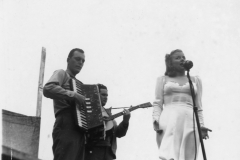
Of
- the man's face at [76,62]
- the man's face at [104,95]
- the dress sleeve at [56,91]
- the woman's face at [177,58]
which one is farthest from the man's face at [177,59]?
the dress sleeve at [56,91]

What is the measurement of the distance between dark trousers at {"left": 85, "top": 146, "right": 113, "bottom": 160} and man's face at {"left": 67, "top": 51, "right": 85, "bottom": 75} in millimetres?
1055

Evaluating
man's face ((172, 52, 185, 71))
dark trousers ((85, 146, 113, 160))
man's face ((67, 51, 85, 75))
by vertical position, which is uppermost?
man's face ((172, 52, 185, 71))

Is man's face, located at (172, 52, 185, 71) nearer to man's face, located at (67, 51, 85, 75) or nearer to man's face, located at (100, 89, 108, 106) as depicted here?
man's face, located at (100, 89, 108, 106)

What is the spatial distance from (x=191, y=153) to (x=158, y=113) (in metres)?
0.80

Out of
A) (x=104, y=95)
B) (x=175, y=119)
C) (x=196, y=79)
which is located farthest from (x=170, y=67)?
(x=104, y=95)

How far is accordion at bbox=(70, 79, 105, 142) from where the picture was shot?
14.3 ft

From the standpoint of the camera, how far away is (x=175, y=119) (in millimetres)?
5301

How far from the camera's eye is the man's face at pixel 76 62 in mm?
4875

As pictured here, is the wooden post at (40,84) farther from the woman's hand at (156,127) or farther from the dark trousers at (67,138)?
the dark trousers at (67,138)

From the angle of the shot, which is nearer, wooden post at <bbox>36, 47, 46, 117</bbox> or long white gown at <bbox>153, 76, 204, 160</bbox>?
long white gown at <bbox>153, 76, 204, 160</bbox>

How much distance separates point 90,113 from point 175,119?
56.8 inches

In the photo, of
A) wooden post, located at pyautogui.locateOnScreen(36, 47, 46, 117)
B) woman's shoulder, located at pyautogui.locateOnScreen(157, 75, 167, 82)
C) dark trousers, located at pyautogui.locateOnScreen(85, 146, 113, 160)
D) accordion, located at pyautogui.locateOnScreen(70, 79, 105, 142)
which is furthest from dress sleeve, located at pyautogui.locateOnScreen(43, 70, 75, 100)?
wooden post, located at pyautogui.locateOnScreen(36, 47, 46, 117)

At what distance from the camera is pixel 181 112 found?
17.5 feet

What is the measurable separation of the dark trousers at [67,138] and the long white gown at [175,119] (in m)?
1.47
